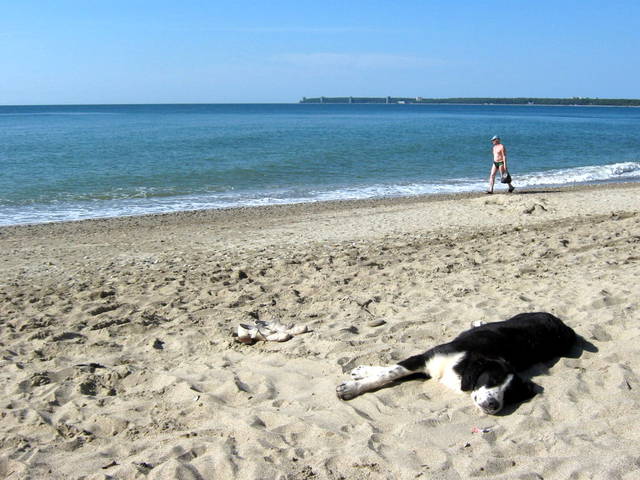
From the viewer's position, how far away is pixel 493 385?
157 inches

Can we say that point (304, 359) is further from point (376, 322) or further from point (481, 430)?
point (481, 430)

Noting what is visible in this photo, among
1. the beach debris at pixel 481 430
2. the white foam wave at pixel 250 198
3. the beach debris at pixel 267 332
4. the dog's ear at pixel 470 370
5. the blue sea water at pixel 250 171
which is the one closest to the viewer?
the beach debris at pixel 481 430

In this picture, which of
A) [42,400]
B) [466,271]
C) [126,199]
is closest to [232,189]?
[126,199]

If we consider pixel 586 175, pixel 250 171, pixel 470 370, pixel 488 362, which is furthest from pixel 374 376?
pixel 586 175

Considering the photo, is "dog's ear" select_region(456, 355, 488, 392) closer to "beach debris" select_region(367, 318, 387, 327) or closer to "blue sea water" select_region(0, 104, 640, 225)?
"beach debris" select_region(367, 318, 387, 327)

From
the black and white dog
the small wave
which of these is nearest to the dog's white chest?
the black and white dog

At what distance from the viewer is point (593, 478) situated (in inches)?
123

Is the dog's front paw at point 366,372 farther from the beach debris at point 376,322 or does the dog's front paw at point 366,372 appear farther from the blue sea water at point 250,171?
the blue sea water at point 250,171

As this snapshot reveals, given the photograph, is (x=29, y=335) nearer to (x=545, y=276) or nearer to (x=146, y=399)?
(x=146, y=399)

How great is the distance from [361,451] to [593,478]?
47.6 inches

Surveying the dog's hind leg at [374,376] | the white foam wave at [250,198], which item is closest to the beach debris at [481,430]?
the dog's hind leg at [374,376]

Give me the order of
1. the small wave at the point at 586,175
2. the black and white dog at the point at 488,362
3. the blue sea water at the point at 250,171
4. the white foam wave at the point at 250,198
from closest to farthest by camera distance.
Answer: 1. the black and white dog at the point at 488,362
2. the white foam wave at the point at 250,198
3. the blue sea water at the point at 250,171
4. the small wave at the point at 586,175

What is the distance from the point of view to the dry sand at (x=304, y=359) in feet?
11.3

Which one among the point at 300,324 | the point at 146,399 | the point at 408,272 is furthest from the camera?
the point at 408,272
